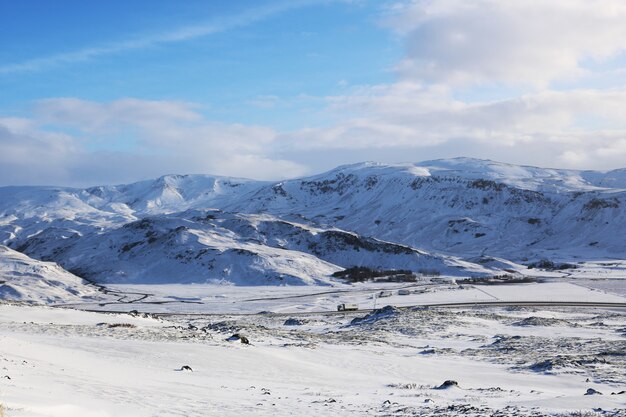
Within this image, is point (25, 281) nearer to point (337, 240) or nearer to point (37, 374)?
point (337, 240)

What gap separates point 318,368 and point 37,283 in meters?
87.1

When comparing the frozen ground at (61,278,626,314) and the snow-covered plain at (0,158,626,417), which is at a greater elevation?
the snow-covered plain at (0,158,626,417)

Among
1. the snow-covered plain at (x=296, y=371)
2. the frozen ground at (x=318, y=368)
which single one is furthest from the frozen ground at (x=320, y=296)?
the snow-covered plain at (x=296, y=371)

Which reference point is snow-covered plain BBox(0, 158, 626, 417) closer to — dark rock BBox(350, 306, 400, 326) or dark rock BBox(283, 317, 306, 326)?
dark rock BBox(283, 317, 306, 326)

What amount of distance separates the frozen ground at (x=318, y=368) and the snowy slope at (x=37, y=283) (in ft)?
172

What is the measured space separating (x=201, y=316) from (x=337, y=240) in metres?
86.8

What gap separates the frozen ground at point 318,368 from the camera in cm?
1709

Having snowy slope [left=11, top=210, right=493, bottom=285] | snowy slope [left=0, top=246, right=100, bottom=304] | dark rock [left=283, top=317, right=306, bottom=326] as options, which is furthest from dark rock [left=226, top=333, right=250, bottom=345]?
snowy slope [left=11, top=210, right=493, bottom=285]

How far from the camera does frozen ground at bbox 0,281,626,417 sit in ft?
56.1

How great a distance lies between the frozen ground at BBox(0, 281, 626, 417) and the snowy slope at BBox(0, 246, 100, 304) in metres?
52.3

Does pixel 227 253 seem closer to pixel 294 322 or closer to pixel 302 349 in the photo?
pixel 294 322

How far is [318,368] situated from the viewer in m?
26.4

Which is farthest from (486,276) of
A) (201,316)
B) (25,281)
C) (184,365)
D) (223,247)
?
(184,365)

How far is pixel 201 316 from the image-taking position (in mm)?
67188
